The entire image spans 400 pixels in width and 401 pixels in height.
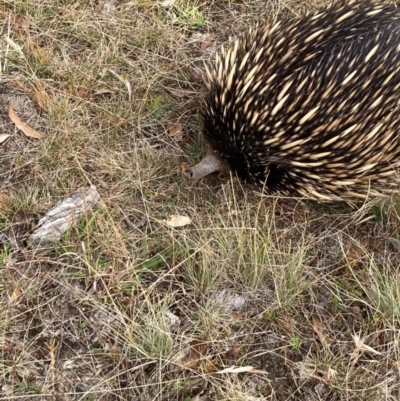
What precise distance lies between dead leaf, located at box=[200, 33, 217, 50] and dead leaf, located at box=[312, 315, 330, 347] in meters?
1.23

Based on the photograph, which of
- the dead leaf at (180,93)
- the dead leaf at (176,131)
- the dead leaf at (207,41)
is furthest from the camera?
the dead leaf at (207,41)

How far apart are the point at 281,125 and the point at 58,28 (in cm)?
107

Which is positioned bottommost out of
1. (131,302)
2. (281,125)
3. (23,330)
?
(23,330)

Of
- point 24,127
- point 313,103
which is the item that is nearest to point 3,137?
point 24,127

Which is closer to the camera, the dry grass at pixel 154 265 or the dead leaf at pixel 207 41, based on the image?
the dry grass at pixel 154 265

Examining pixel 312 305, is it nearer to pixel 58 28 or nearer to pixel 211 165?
pixel 211 165

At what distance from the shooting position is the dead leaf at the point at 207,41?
251 cm

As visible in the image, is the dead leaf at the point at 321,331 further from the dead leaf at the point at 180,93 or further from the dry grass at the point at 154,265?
the dead leaf at the point at 180,93

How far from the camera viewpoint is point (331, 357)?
5.77ft

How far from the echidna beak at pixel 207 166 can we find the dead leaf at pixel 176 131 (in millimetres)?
233

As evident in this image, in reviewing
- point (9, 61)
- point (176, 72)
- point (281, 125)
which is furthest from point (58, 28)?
point (281, 125)

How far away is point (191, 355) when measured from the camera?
1735mm

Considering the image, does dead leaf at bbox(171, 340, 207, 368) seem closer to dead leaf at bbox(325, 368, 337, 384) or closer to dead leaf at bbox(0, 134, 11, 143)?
dead leaf at bbox(325, 368, 337, 384)

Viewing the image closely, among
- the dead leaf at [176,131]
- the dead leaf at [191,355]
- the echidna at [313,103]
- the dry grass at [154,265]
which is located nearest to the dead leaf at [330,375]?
the dry grass at [154,265]
